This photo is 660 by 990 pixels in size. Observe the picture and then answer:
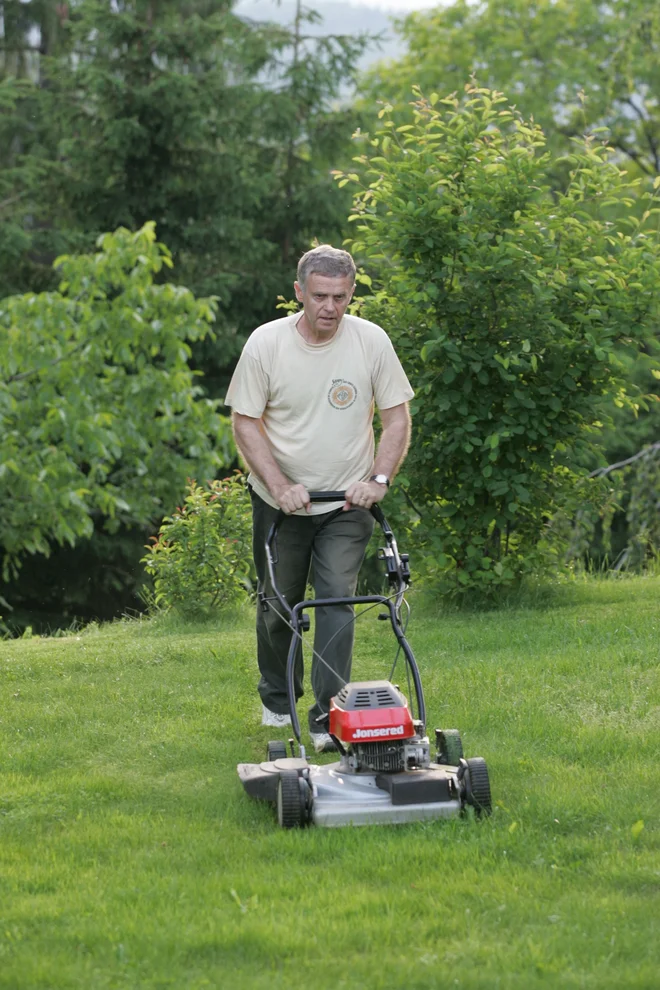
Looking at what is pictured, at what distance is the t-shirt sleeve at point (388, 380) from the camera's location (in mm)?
5715

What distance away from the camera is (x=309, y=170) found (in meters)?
23.2

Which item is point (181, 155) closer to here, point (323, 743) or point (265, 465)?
point (265, 465)

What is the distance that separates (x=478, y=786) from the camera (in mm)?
4793

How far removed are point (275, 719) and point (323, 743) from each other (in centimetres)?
61

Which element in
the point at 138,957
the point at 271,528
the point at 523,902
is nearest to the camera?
the point at 138,957

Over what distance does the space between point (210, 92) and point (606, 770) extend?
55.9 ft

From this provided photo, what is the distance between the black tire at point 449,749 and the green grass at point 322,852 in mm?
195

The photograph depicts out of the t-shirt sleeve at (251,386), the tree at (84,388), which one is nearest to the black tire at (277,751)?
the t-shirt sleeve at (251,386)

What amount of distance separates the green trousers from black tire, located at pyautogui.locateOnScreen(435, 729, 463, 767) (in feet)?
1.74

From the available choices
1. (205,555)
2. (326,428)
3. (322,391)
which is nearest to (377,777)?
(326,428)

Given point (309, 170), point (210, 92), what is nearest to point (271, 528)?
point (210, 92)

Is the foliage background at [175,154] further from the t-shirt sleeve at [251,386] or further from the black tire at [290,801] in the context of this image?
the black tire at [290,801]

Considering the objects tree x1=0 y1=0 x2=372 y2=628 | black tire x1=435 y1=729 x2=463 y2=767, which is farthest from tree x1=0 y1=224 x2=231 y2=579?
black tire x1=435 y1=729 x2=463 y2=767

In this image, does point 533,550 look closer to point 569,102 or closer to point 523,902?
point 523,902
